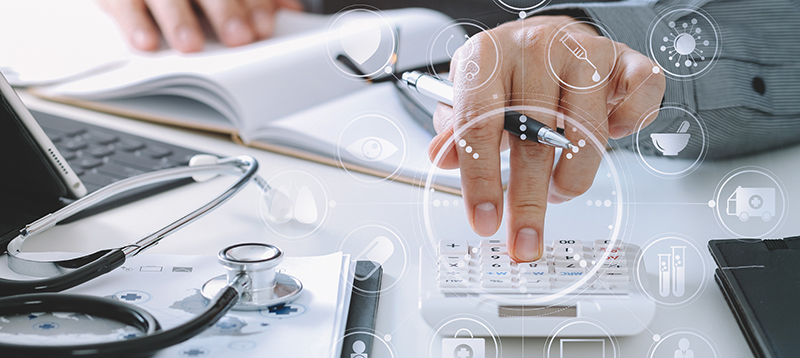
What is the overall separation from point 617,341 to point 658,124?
0.54 feet

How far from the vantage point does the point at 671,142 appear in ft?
1.39

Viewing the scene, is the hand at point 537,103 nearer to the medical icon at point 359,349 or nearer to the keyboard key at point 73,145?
the medical icon at point 359,349

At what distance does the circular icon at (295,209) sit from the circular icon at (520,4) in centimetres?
21

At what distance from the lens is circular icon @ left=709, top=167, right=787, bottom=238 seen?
395 millimetres

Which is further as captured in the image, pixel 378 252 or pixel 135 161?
pixel 135 161

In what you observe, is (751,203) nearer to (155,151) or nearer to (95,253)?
(95,253)

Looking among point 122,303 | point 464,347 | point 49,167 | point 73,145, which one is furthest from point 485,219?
point 73,145

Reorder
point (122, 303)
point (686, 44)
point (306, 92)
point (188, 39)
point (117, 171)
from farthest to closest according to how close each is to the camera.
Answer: point (188, 39)
point (306, 92)
point (117, 171)
point (686, 44)
point (122, 303)

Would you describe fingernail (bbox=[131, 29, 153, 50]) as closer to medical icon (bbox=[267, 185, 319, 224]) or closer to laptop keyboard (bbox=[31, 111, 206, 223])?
laptop keyboard (bbox=[31, 111, 206, 223])

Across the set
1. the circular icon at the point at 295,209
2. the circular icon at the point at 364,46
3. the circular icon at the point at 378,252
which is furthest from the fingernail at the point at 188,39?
the circular icon at the point at 378,252

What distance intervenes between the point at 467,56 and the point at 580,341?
208 millimetres

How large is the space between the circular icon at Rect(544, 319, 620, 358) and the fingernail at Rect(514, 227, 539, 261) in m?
0.06

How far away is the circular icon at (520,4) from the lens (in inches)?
16.8

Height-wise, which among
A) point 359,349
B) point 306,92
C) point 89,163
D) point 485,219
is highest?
point 306,92
